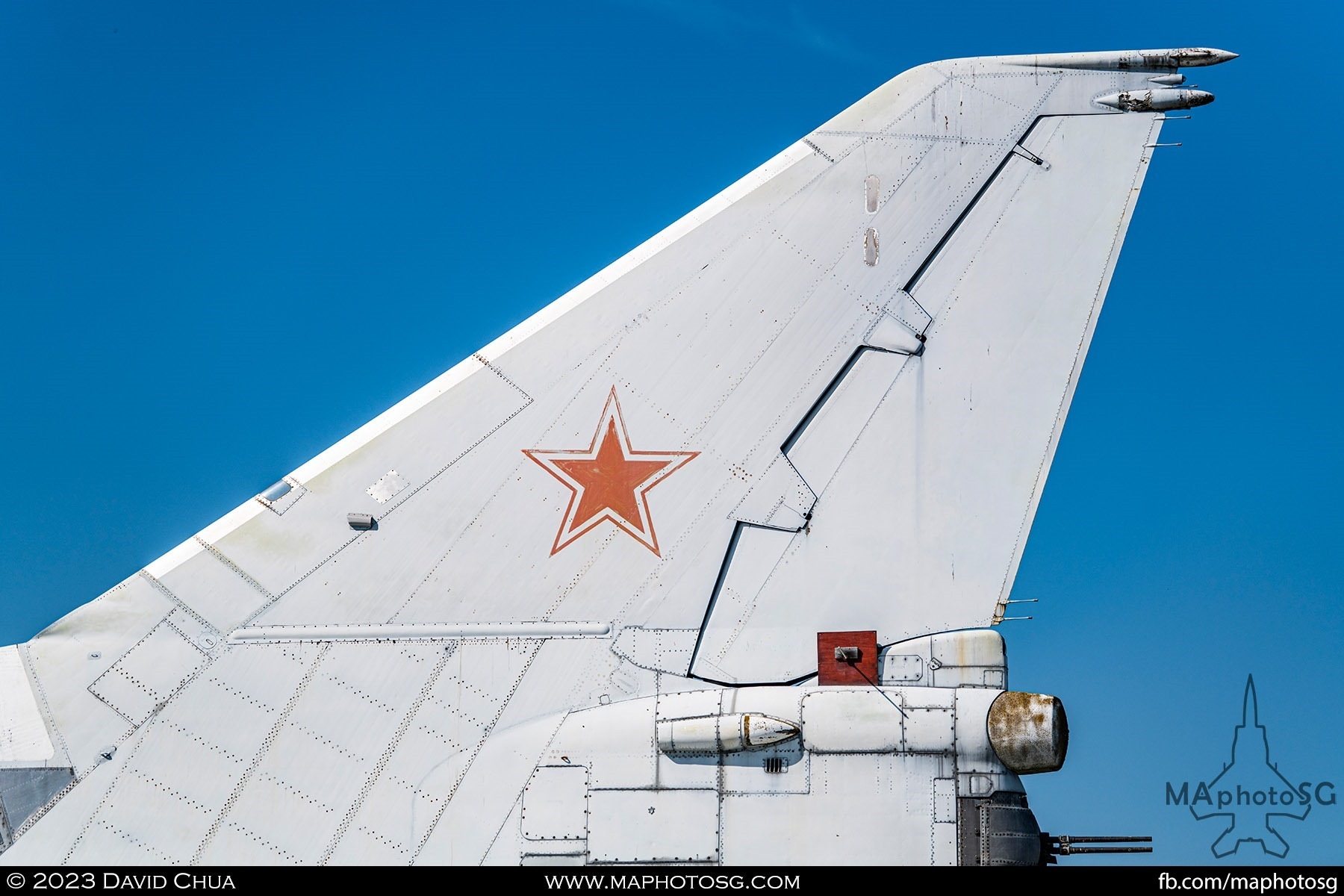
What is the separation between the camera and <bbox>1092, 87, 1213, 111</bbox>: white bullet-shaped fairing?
28.7 feet

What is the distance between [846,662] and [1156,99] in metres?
4.63

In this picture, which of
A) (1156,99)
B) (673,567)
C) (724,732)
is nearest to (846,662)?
(724,732)

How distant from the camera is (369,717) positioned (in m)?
8.09

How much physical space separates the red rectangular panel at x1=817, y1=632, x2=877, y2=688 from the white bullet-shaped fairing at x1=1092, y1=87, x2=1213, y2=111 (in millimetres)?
4247

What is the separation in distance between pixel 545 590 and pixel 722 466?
1.47 metres

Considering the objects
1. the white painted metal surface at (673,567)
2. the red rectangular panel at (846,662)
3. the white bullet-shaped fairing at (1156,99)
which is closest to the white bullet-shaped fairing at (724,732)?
the white painted metal surface at (673,567)

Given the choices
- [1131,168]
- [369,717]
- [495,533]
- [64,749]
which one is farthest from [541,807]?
[1131,168]

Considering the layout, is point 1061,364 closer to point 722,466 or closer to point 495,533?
point 722,466

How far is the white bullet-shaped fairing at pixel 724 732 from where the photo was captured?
7789mm

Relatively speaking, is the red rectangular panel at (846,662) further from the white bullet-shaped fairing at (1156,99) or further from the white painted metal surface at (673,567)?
the white bullet-shaped fairing at (1156,99)

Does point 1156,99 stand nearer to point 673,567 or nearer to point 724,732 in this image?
point 673,567

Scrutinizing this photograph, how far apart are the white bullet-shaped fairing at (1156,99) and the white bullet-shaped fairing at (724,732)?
504 cm
